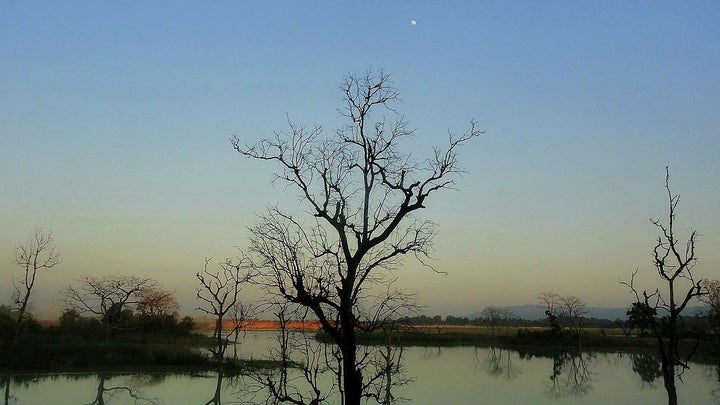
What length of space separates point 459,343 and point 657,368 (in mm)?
23784

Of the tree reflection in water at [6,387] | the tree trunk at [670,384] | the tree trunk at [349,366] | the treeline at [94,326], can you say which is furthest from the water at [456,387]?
the treeline at [94,326]

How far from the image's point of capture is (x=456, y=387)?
22.0 m

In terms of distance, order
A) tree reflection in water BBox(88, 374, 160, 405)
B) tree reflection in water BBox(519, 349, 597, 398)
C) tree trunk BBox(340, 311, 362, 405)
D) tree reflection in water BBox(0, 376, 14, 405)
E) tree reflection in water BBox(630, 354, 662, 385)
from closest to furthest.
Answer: tree trunk BBox(340, 311, 362, 405) < tree reflection in water BBox(0, 376, 14, 405) < tree reflection in water BBox(88, 374, 160, 405) < tree reflection in water BBox(519, 349, 597, 398) < tree reflection in water BBox(630, 354, 662, 385)

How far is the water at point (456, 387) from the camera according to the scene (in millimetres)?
17500

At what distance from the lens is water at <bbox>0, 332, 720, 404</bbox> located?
1750 cm

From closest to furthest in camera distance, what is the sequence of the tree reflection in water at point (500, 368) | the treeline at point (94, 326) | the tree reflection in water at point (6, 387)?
the tree reflection in water at point (6, 387), the tree reflection in water at point (500, 368), the treeline at point (94, 326)

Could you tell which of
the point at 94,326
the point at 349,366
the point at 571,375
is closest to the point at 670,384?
the point at 349,366

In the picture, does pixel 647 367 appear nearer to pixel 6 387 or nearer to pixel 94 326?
pixel 6 387

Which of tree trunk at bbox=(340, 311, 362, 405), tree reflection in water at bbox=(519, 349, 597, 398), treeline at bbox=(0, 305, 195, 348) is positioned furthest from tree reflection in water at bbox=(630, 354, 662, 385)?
treeline at bbox=(0, 305, 195, 348)

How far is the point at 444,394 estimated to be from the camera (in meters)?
19.7

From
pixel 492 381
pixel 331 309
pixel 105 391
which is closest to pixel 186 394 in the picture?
pixel 105 391

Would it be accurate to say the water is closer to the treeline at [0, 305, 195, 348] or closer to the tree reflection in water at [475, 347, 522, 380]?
the tree reflection in water at [475, 347, 522, 380]

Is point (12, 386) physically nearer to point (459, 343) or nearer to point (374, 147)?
point (374, 147)

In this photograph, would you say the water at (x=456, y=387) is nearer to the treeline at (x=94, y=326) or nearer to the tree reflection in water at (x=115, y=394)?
the tree reflection in water at (x=115, y=394)
